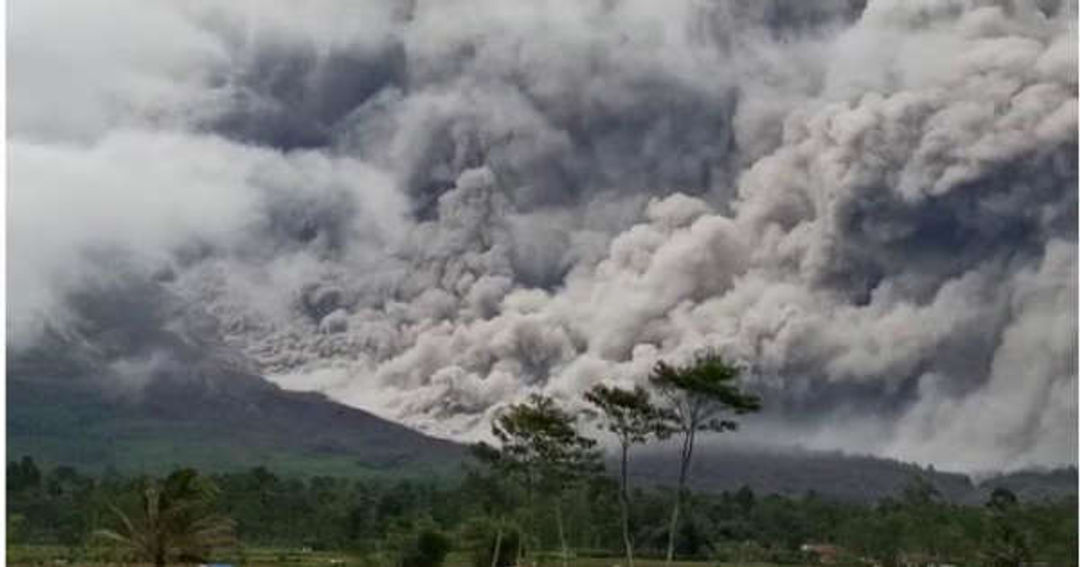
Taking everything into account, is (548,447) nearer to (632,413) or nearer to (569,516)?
(632,413)

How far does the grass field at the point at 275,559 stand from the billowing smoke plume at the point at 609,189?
654cm

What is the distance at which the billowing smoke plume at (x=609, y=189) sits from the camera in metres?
34.0

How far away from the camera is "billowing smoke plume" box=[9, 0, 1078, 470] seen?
34031 millimetres

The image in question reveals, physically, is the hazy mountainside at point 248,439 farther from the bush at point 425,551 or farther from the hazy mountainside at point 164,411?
the bush at point 425,551

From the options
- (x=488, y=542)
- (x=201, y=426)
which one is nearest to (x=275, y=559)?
(x=488, y=542)

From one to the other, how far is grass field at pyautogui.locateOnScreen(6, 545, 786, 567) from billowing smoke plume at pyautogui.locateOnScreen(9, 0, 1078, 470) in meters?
6.54

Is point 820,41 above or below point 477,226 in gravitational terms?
above

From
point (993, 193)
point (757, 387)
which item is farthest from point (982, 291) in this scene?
point (757, 387)

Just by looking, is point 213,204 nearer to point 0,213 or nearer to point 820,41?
point 820,41

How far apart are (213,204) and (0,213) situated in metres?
28.4

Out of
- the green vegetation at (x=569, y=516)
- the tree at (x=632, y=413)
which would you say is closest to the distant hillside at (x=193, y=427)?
the green vegetation at (x=569, y=516)

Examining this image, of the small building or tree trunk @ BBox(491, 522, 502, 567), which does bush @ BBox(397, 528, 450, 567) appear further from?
the small building

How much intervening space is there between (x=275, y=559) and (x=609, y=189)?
43.2 feet

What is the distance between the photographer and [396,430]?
157ft
